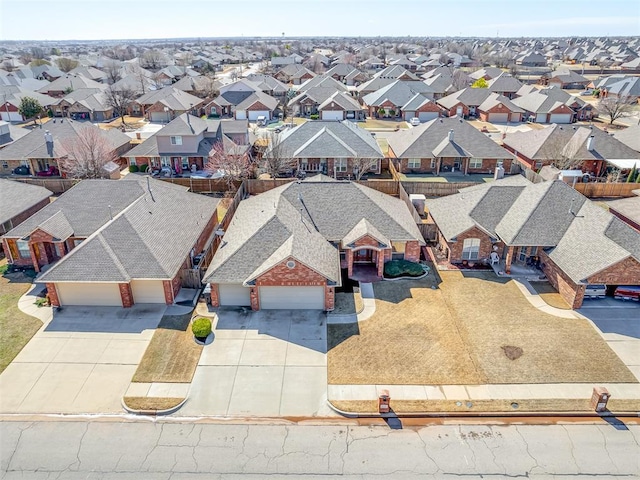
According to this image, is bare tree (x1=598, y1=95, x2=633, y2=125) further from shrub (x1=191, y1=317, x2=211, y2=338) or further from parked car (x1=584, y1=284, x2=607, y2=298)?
shrub (x1=191, y1=317, x2=211, y2=338)

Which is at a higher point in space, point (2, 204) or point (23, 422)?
point (2, 204)

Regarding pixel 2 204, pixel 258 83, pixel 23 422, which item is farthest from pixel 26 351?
pixel 258 83

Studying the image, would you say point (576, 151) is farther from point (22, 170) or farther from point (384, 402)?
point (22, 170)

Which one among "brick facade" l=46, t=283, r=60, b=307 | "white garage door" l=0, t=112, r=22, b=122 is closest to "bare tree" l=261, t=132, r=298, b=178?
"brick facade" l=46, t=283, r=60, b=307

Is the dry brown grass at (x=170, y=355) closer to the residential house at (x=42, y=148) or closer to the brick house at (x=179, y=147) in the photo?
the brick house at (x=179, y=147)

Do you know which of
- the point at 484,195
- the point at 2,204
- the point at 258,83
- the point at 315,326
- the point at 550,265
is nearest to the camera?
the point at 315,326

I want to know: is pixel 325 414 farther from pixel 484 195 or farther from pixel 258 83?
pixel 258 83

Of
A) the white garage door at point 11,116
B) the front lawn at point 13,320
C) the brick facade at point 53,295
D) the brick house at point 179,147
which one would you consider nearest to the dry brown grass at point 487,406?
the front lawn at point 13,320

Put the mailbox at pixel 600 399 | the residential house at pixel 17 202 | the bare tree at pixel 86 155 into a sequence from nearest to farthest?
the mailbox at pixel 600 399, the residential house at pixel 17 202, the bare tree at pixel 86 155
